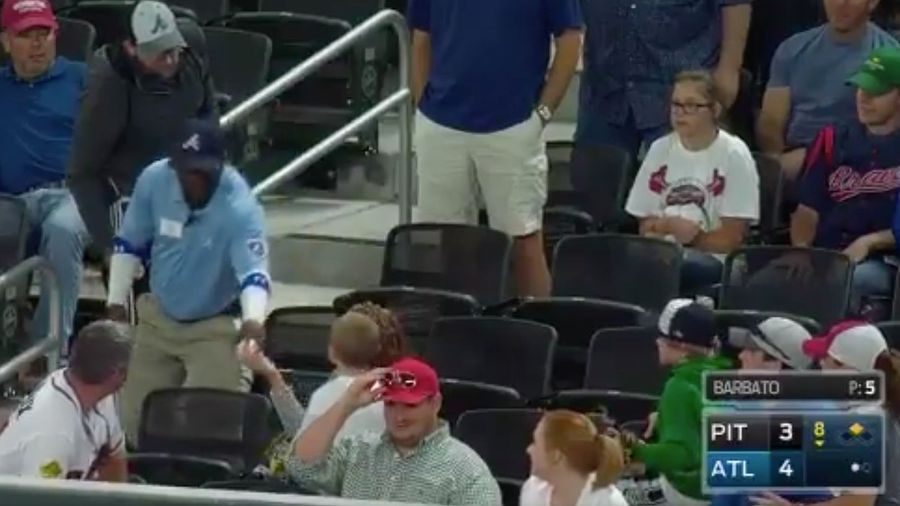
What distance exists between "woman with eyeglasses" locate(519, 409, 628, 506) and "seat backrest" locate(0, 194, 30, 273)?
3.27 meters

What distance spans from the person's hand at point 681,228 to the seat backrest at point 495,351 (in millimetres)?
1105

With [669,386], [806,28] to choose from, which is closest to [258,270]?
[669,386]

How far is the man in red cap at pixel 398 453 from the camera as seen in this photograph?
20.7ft

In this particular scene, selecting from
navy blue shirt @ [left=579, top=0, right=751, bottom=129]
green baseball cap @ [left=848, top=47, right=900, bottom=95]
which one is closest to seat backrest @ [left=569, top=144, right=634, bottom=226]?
navy blue shirt @ [left=579, top=0, right=751, bottom=129]

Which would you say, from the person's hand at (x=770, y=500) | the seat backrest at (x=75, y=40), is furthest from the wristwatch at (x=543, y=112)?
the person's hand at (x=770, y=500)

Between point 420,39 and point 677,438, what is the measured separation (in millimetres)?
3018

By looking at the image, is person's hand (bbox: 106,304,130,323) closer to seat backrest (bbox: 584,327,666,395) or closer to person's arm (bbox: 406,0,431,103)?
seat backrest (bbox: 584,327,666,395)

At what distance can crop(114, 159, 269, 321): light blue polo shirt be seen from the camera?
7.73 meters

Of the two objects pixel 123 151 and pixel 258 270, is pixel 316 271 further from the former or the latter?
pixel 258 270

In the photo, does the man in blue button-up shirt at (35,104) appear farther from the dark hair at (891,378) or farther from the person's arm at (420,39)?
the dark hair at (891,378)

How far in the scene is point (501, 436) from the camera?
7039 millimetres

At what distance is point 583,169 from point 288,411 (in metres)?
2.57

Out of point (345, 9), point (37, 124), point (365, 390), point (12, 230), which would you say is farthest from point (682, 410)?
point (345, 9)

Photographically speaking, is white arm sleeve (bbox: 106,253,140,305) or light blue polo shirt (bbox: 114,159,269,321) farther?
white arm sleeve (bbox: 106,253,140,305)
